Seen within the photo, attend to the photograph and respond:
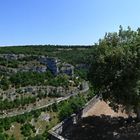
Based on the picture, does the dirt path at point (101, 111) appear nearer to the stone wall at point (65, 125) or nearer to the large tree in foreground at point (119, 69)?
the stone wall at point (65, 125)

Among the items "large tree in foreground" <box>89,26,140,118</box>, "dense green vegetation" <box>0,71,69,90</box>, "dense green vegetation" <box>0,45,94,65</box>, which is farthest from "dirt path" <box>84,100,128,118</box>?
"dense green vegetation" <box>0,45,94,65</box>

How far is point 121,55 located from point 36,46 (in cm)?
13733

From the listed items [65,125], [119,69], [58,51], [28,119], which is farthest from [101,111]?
[58,51]

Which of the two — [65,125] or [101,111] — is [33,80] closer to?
[101,111]

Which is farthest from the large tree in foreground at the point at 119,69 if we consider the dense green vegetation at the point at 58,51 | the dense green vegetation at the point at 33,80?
the dense green vegetation at the point at 58,51

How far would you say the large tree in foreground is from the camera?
4016cm

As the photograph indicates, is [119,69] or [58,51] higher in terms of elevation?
[119,69]

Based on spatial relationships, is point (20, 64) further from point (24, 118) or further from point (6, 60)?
point (24, 118)

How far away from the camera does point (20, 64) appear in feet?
378

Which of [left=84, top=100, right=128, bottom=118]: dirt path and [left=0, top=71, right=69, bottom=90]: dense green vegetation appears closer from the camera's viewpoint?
[left=84, top=100, right=128, bottom=118]: dirt path

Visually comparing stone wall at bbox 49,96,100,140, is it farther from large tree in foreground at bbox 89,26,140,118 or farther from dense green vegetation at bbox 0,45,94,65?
dense green vegetation at bbox 0,45,94,65

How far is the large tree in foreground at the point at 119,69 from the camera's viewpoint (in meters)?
40.2

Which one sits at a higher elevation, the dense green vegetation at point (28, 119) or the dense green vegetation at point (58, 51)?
the dense green vegetation at point (58, 51)

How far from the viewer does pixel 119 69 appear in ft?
136
